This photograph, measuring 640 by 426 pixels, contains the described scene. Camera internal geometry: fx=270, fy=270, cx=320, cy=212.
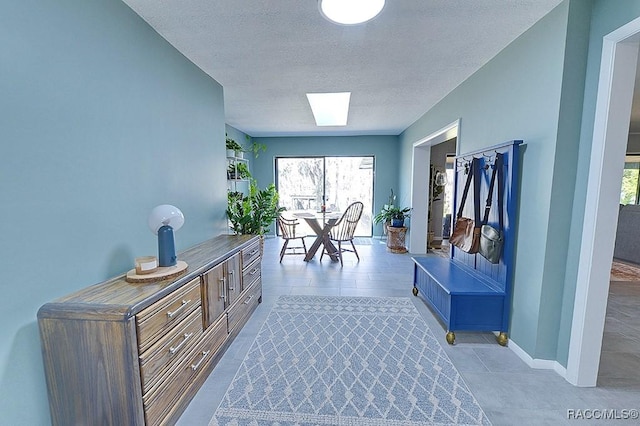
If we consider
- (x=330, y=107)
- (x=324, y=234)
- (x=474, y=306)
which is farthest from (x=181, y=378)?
(x=330, y=107)

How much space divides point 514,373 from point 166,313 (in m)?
2.23

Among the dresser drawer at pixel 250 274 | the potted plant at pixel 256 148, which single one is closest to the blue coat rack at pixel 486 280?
the dresser drawer at pixel 250 274

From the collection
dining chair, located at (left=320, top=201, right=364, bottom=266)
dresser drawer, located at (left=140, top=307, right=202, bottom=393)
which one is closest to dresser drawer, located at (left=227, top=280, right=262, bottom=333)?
dresser drawer, located at (left=140, top=307, right=202, bottom=393)

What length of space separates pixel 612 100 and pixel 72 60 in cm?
284

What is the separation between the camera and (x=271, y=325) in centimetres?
247

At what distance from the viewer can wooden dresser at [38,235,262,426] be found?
116 centimetres

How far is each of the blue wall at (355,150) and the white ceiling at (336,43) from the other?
2744mm

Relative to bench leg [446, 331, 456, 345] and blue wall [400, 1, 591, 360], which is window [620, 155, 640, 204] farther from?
bench leg [446, 331, 456, 345]

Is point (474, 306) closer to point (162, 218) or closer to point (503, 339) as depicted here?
point (503, 339)

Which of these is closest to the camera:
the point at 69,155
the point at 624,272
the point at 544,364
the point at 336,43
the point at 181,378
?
the point at 69,155

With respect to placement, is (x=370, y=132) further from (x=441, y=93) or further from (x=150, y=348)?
(x=150, y=348)

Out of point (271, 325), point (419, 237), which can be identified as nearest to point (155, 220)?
point (271, 325)

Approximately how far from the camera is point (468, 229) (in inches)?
97.5

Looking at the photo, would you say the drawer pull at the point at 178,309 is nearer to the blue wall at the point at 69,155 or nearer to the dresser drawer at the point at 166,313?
the dresser drawer at the point at 166,313
